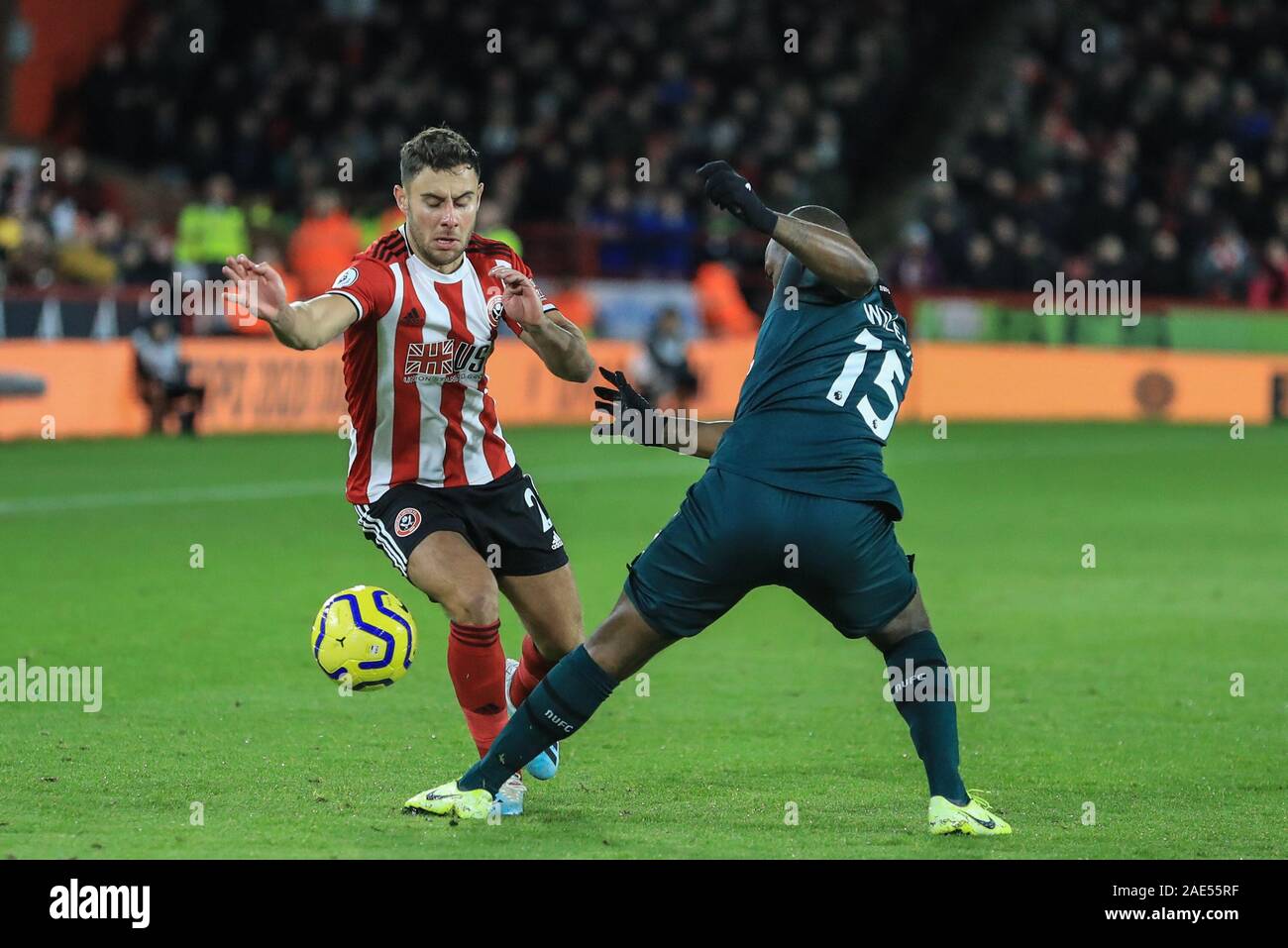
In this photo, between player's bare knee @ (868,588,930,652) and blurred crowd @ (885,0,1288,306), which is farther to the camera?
blurred crowd @ (885,0,1288,306)

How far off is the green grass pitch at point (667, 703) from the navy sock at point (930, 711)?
0.18 metres

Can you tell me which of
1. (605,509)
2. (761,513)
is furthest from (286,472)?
(761,513)

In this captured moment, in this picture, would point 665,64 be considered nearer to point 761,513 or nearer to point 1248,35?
point 1248,35

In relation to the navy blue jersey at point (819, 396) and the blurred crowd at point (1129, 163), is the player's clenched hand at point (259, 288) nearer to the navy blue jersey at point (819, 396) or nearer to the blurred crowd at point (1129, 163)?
the navy blue jersey at point (819, 396)

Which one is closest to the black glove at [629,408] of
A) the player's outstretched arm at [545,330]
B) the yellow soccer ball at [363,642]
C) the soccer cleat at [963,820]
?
the player's outstretched arm at [545,330]

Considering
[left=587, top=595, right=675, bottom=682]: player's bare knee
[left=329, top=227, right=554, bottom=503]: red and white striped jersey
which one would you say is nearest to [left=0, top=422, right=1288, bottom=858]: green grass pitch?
[left=587, top=595, right=675, bottom=682]: player's bare knee

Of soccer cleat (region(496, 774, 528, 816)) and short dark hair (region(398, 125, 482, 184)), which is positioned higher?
short dark hair (region(398, 125, 482, 184))

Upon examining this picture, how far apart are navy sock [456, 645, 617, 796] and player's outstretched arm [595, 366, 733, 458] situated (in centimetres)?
74

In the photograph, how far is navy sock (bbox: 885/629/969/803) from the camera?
20.0 feet

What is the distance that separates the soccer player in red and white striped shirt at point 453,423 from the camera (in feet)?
21.5

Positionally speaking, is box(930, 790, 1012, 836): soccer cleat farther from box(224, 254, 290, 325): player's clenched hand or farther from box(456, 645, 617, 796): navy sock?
box(224, 254, 290, 325): player's clenched hand

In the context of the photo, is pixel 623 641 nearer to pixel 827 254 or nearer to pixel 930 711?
pixel 930 711

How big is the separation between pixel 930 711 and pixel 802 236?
1485mm

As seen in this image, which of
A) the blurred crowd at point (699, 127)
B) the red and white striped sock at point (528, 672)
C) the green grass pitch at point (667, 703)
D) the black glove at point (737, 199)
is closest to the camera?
the black glove at point (737, 199)
